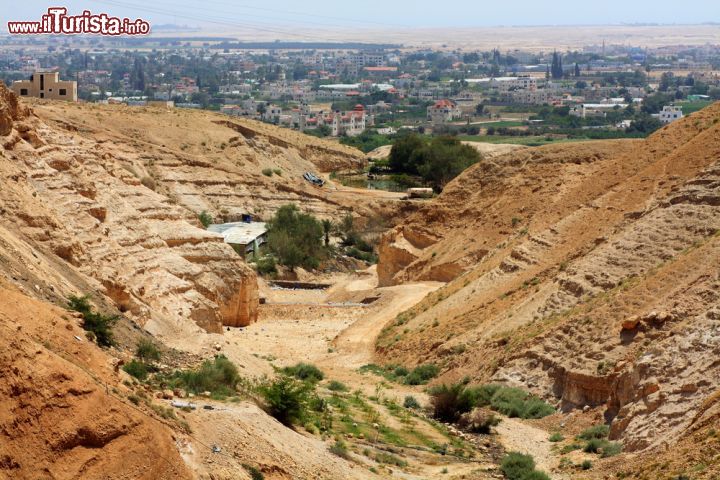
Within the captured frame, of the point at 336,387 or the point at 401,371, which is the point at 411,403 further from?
the point at 401,371

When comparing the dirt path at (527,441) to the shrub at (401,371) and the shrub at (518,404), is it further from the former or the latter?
the shrub at (401,371)

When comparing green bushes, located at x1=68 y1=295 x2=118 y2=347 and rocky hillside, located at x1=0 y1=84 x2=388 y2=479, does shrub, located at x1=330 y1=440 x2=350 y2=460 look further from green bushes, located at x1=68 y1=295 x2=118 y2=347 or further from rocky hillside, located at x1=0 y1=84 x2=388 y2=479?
green bushes, located at x1=68 y1=295 x2=118 y2=347

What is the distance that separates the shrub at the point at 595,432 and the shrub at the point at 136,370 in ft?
26.5

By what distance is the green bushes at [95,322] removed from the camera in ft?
70.1

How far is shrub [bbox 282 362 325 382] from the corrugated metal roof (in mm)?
24782

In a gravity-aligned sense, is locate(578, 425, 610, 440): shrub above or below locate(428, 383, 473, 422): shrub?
above

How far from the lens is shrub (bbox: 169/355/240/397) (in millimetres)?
21000

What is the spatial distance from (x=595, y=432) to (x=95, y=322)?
28.8 ft

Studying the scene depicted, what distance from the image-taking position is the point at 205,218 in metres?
59.4

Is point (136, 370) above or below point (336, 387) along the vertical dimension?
above

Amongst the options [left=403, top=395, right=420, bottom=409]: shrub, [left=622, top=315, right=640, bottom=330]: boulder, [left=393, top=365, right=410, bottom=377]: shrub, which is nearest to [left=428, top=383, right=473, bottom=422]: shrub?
[left=403, top=395, right=420, bottom=409]: shrub

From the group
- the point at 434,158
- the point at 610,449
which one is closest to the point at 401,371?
the point at 610,449

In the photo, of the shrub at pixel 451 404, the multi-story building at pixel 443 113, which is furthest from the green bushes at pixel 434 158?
the multi-story building at pixel 443 113

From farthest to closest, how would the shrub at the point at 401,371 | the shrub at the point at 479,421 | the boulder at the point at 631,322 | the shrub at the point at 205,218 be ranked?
the shrub at the point at 205,218 → the shrub at the point at 401,371 → the boulder at the point at 631,322 → the shrub at the point at 479,421
